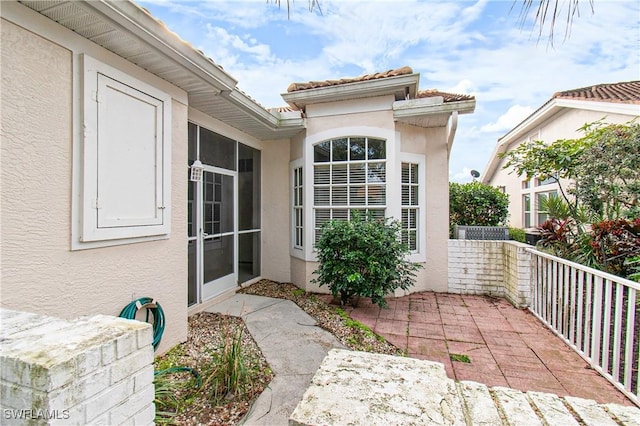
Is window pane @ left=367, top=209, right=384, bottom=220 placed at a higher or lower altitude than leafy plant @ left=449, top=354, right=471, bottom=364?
higher

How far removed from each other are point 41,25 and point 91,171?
4.08ft

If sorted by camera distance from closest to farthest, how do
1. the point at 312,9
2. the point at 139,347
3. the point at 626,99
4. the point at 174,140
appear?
the point at 312,9 < the point at 139,347 < the point at 174,140 < the point at 626,99

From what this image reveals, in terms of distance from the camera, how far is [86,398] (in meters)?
1.29

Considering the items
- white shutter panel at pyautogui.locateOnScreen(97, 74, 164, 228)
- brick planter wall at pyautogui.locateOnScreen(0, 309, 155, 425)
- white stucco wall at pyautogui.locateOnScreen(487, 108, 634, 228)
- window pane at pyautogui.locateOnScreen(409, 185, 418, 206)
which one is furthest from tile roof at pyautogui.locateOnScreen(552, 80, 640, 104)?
brick planter wall at pyautogui.locateOnScreen(0, 309, 155, 425)

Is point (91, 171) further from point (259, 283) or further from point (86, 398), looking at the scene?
point (259, 283)

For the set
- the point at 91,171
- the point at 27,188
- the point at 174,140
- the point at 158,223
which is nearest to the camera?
the point at 27,188

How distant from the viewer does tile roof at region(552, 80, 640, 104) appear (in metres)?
7.52

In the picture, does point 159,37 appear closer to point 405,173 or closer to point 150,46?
point 150,46

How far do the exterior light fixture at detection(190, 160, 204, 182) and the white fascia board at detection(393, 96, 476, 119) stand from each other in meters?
3.84

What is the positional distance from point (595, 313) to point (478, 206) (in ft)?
15.9

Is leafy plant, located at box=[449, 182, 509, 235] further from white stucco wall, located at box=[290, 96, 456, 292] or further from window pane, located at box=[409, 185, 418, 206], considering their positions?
window pane, located at box=[409, 185, 418, 206]

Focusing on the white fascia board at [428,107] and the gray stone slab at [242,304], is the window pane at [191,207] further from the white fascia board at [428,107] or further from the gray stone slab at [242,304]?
the white fascia board at [428,107]

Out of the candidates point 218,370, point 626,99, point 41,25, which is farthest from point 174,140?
point 626,99

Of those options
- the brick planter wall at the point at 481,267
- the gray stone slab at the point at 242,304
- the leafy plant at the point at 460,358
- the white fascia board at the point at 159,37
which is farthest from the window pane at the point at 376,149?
the leafy plant at the point at 460,358
